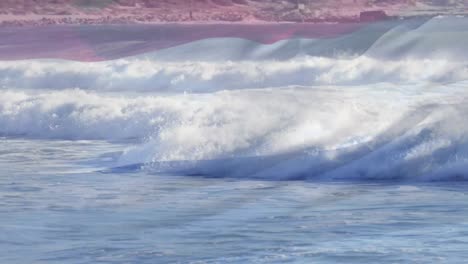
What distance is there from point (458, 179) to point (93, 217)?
8.23 feet

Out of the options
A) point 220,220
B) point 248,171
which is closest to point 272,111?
point 248,171

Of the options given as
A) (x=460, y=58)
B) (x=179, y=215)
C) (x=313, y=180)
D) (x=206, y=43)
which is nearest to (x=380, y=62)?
(x=460, y=58)

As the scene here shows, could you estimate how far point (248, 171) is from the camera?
8.58m

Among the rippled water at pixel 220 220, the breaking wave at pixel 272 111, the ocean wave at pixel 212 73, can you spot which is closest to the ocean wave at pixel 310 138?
the breaking wave at pixel 272 111

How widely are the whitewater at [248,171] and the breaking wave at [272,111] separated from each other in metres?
0.02

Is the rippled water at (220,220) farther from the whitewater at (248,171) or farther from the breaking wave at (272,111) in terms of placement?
the breaking wave at (272,111)

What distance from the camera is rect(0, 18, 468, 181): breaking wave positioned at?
859cm

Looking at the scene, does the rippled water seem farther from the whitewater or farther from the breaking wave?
the breaking wave

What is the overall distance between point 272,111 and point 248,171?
4.33 feet

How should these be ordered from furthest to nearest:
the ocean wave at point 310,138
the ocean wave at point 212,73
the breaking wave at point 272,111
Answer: the ocean wave at point 212,73, the breaking wave at point 272,111, the ocean wave at point 310,138

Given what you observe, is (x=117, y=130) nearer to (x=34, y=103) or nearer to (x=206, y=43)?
(x=34, y=103)

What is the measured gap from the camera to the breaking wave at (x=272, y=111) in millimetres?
8586

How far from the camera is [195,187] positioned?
7.93 meters

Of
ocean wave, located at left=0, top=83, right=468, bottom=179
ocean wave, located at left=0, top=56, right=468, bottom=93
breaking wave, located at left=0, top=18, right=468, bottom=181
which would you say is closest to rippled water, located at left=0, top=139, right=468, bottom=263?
ocean wave, located at left=0, top=83, right=468, bottom=179
